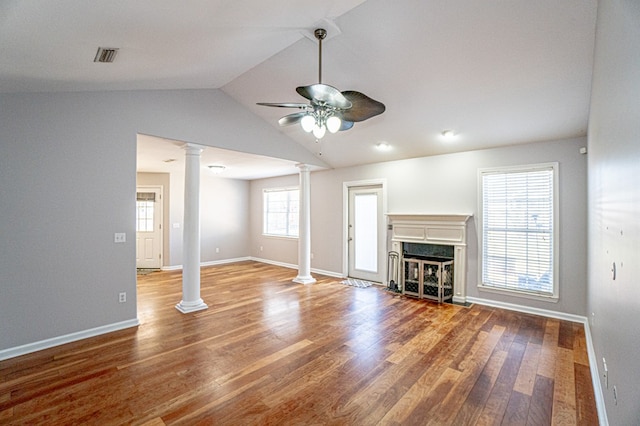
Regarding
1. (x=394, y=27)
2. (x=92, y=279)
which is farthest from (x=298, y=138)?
(x=92, y=279)

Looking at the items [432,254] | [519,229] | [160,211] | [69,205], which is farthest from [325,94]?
[160,211]

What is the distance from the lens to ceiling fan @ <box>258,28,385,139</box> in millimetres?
2255

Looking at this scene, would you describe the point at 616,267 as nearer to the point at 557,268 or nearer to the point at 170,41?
the point at 557,268

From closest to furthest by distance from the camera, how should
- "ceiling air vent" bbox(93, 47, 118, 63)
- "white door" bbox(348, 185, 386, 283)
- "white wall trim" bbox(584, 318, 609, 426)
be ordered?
"white wall trim" bbox(584, 318, 609, 426), "ceiling air vent" bbox(93, 47, 118, 63), "white door" bbox(348, 185, 386, 283)

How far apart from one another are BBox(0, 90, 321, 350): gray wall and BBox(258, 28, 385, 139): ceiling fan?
2.24m

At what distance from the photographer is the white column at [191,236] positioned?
171 inches

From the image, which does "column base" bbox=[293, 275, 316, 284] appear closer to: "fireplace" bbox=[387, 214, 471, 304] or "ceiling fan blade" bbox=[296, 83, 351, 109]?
"fireplace" bbox=[387, 214, 471, 304]

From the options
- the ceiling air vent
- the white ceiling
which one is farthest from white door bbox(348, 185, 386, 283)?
the ceiling air vent

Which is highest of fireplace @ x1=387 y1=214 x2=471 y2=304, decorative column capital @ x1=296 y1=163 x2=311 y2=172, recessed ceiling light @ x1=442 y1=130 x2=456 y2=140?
recessed ceiling light @ x1=442 y1=130 x2=456 y2=140

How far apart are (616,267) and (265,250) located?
7.66 metres

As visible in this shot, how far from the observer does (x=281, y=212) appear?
8188 mm

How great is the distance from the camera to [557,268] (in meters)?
4.04

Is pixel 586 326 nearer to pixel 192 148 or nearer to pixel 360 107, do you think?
pixel 360 107

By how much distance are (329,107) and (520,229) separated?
12.0ft
